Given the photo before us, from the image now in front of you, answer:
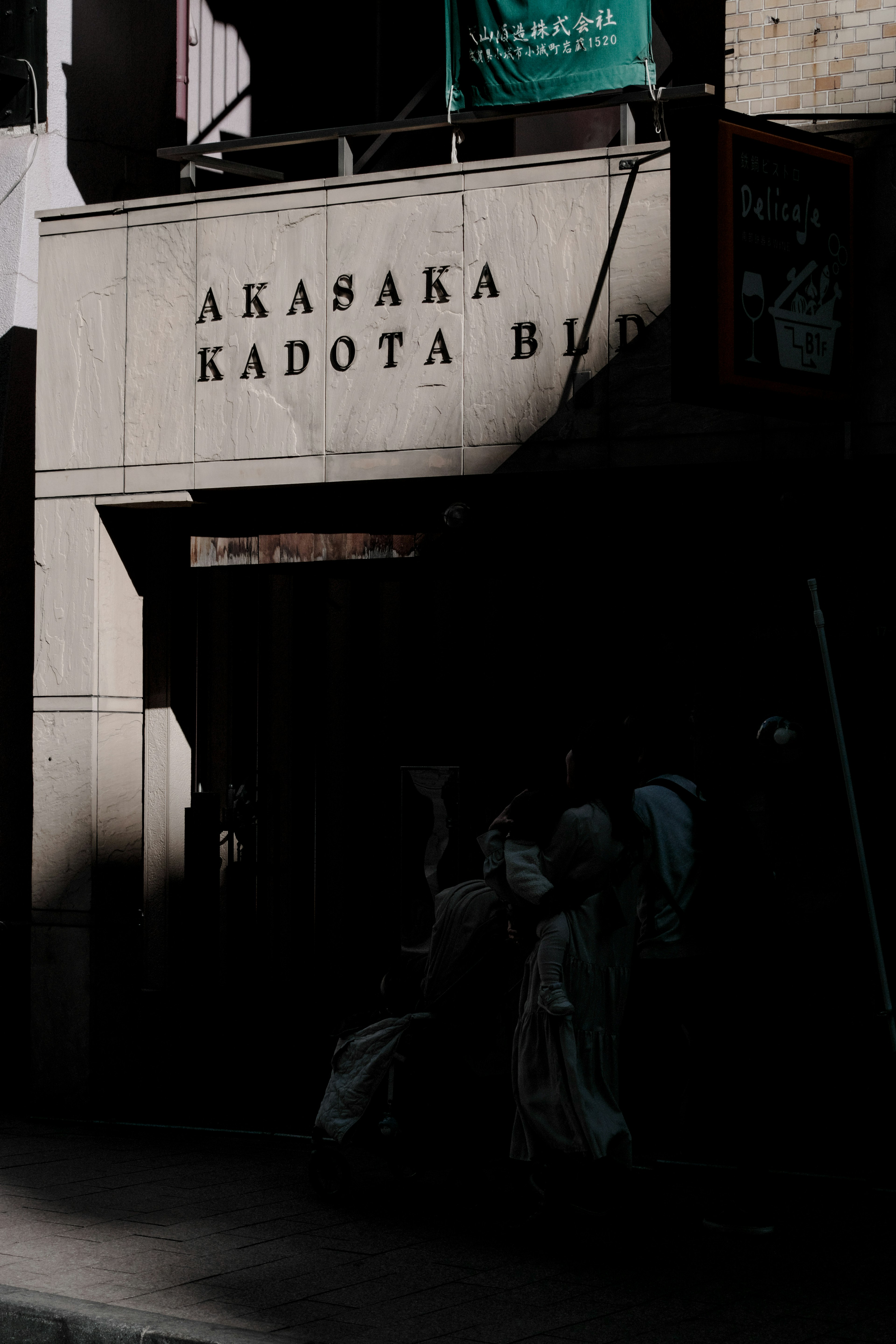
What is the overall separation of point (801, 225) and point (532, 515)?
2.06 metres

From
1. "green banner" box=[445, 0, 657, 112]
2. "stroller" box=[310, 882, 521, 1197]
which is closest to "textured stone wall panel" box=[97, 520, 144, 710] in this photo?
"stroller" box=[310, 882, 521, 1197]

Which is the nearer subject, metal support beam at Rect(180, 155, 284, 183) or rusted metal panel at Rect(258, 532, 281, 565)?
rusted metal panel at Rect(258, 532, 281, 565)

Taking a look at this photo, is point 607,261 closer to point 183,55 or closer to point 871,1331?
point 183,55

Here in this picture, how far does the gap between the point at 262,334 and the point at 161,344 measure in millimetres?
638

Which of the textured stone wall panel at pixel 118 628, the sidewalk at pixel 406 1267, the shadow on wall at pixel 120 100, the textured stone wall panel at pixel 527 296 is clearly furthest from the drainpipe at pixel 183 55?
the sidewalk at pixel 406 1267

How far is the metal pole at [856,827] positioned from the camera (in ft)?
21.7

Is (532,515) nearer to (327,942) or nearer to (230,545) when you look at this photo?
(230,545)

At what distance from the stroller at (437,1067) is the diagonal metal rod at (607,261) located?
269 cm

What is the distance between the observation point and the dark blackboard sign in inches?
285

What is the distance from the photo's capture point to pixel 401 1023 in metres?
7.04

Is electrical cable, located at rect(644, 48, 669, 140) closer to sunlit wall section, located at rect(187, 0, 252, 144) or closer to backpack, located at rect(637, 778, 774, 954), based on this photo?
sunlit wall section, located at rect(187, 0, 252, 144)

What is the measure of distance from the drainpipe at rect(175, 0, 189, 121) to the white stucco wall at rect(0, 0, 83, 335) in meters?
1.21

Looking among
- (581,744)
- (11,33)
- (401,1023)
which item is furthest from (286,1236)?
(11,33)

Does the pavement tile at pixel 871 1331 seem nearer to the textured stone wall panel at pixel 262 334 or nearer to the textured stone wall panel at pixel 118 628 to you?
the textured stone wall panel at pixel 262 334
